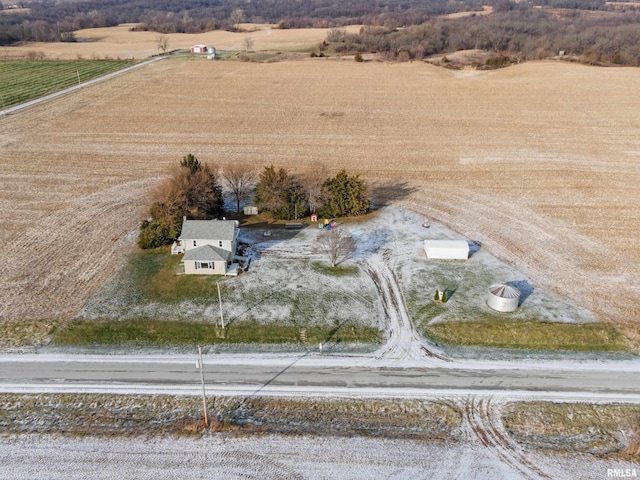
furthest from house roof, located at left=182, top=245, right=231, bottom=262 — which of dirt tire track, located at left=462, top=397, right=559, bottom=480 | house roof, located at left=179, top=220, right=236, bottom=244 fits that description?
dirt tire track, located at left=462, top=397, right=559, bottom=480

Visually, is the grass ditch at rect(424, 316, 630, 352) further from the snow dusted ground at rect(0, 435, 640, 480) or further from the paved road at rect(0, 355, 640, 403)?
the snow dusted ground at rect(0, 435, 640, 480)

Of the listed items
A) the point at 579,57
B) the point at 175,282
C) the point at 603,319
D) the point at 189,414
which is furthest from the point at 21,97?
the point at 579,57

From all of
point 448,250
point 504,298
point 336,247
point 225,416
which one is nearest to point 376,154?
point 448,250

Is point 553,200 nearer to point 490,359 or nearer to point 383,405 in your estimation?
point 490,359

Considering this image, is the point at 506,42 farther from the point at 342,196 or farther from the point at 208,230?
the point at 208,230

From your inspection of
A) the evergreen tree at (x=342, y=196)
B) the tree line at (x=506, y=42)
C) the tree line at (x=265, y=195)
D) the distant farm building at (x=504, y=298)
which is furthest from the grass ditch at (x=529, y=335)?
the tree line at (x=506, y=42)

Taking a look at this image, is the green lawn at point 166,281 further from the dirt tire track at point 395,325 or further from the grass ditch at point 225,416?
the dirt tire track at point 395,325
